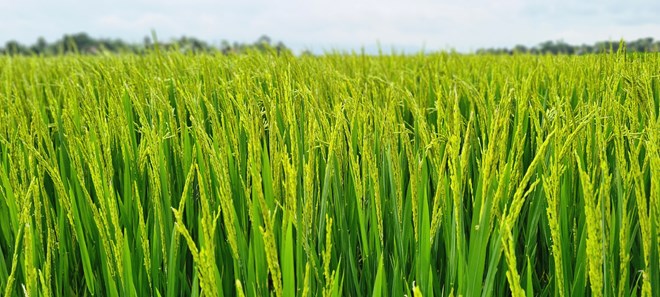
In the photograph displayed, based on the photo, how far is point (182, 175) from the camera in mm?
1369

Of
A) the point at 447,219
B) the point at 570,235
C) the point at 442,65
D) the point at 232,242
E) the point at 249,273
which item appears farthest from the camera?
the point at 442,65

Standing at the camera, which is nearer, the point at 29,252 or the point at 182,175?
Answer: the point at 29,252

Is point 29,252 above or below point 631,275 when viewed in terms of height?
above

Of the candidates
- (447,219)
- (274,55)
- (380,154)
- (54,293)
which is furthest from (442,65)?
(54,293)

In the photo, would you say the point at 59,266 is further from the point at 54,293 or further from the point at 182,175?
the point at 182,175

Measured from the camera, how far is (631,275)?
1.12 meters

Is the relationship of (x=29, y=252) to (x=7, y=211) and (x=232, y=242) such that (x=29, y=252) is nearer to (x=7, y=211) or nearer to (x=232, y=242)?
(x=232, y=242)

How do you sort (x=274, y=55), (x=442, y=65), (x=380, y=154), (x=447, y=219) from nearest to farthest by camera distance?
(x=447, y=219)
(x=380, y=154)
(x=274, y=55)
(x=442, y=65)

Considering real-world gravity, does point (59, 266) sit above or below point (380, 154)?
below

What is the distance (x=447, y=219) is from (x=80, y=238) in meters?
0.69

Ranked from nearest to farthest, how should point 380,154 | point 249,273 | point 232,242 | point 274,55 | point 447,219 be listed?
point 232,242 < point 249,273 < point 447,219 < point 380,154 < point 274,55

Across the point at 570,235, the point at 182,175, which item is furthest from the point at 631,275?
the point at 182,175

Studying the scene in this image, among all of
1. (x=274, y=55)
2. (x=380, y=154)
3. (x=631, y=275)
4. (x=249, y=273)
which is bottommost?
(x=631, y=275)

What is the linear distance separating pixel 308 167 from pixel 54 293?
709 mm
